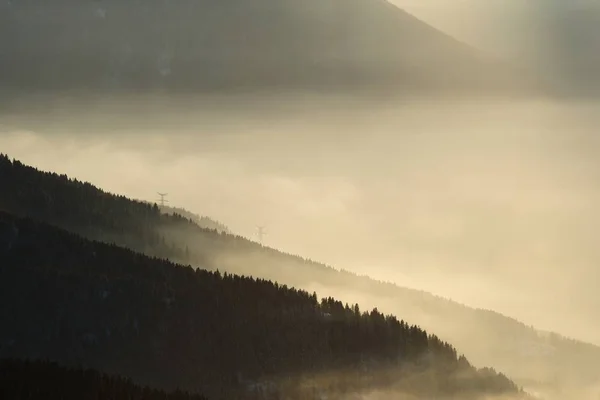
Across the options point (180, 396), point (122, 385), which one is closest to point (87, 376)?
point (122, 385)

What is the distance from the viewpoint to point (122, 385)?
197125 millimetres

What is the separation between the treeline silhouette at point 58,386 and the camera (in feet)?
576

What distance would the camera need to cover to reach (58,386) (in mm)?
185125

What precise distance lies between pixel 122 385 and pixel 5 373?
23972 mm

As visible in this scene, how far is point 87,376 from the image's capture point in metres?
198

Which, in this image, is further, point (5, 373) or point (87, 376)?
point (87, 376)

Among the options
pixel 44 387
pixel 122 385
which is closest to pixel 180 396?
pixel 122 385

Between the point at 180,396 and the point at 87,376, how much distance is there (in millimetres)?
20568

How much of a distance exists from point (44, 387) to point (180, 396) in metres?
27.3

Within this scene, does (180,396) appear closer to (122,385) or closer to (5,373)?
(122,385)

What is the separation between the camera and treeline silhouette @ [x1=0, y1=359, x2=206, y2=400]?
17562cm

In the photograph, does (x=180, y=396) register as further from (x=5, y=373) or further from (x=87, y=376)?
(x=5, y=373)

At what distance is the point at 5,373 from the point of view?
185 meters

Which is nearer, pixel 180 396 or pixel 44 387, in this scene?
pixel 44 387
